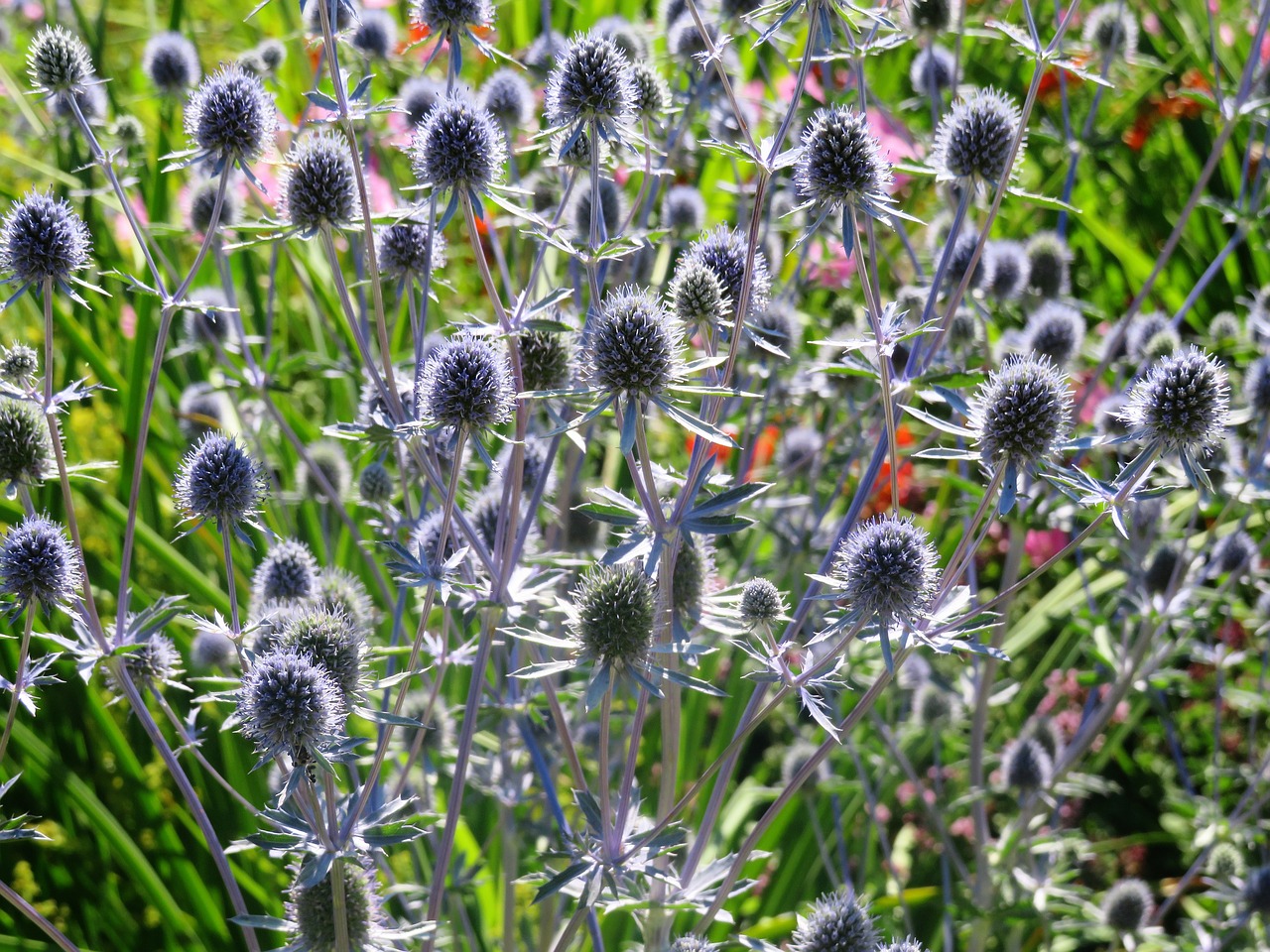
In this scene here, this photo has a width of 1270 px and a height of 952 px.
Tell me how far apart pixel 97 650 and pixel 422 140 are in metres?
1.23

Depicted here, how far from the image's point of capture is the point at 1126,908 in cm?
376

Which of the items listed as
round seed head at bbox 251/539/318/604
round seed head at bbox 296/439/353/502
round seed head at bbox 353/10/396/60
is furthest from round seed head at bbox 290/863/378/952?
round seed head at bbox 353/10/396/60

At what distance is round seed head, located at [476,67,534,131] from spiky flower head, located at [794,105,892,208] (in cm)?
135

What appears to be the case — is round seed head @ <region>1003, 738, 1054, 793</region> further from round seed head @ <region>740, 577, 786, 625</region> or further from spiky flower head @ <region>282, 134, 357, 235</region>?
spiky flower head @ <region>282, 134, 357, 235</region>

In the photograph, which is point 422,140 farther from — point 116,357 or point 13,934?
point 116,357

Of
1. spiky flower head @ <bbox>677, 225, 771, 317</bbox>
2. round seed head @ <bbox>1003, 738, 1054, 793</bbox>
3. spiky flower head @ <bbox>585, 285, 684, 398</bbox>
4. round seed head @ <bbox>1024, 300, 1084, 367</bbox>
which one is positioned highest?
round seed head @ <bbox>1024, 300, 1084, 367</bbox>

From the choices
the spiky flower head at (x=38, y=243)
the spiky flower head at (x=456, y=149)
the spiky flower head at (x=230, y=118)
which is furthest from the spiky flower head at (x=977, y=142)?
the spiky flower head at (x=38, y=243)

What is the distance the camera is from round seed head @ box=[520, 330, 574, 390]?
2.83 metres

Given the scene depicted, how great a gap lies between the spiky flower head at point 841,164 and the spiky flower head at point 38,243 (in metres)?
1.50

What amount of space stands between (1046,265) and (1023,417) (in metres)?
2.00

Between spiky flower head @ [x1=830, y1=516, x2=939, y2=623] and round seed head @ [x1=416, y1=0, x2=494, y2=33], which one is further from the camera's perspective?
round seed head @ [x1=416, y1=0, x2=494, y2=33]

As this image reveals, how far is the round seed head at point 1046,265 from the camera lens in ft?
13.1

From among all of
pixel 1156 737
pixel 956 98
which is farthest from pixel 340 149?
pixel 1156 737

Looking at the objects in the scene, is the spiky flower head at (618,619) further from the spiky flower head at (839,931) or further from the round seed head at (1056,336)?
the round seed head at (1056,336)
